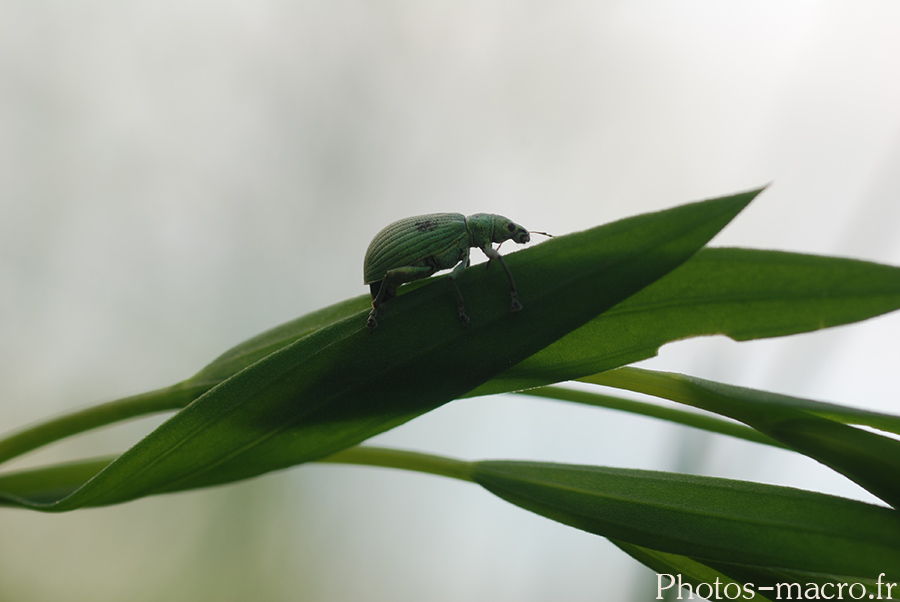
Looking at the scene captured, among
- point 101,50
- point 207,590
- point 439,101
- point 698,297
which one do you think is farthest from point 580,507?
point 101,50

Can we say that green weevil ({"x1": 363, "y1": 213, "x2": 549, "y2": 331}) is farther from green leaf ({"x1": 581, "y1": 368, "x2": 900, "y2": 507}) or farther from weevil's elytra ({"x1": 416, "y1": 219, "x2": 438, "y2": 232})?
green leaf ({"x1": 581, "y1": 368, "x2": 900, "y2": 507})

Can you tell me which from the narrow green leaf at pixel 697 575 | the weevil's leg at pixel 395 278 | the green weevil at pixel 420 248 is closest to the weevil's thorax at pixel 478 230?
the green weevil at pixel 420 248

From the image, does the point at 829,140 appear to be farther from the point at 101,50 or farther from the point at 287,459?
the point at 101,50

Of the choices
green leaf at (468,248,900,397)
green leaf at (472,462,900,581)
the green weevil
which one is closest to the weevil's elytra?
the green weevil

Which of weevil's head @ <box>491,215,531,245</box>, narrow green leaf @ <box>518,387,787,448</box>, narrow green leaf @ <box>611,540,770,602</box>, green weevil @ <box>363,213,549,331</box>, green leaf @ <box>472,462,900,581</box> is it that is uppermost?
weevil's head @ <box>491,215,531,245</box>

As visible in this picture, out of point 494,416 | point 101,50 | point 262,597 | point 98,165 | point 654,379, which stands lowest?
point 262,597

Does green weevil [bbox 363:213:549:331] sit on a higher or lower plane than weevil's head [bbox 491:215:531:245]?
lower
